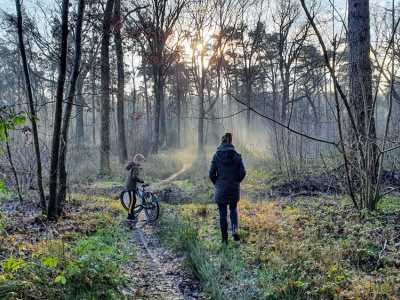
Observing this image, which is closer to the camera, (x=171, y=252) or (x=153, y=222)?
(x=171, y=252)

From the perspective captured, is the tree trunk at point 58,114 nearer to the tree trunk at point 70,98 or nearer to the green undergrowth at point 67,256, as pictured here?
the tree trunk at point 70,98

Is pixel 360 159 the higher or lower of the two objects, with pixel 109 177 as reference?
higher

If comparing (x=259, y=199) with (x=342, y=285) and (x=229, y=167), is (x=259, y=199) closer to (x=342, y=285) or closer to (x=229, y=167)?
(x=229, y=167)

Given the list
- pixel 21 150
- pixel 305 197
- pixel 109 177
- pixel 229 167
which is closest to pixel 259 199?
pixel 305 197

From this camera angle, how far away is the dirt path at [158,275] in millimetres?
4215

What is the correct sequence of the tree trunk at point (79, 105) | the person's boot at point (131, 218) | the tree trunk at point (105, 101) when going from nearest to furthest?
the tree trunk at point (79, 105)
the person's boot at point (131, 218)
the tree trunk at point (105, 101)

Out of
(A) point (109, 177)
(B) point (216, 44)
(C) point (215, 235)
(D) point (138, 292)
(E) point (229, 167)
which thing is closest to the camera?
(D) point (138, 292)

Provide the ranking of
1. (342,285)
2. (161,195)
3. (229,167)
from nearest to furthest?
(342,285), (229,167), (161,195)

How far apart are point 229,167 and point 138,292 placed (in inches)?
110

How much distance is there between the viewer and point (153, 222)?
8070 millimetres

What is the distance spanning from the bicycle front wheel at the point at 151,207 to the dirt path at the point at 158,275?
1436 mm

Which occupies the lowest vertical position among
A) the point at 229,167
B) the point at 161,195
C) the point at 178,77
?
the point at 161,195

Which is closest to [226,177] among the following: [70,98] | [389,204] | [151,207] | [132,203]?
[151,207]

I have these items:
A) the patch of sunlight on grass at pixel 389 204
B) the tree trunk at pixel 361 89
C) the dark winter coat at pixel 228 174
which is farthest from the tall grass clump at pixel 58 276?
the patch of sunlight on grass at pixel 389 204
